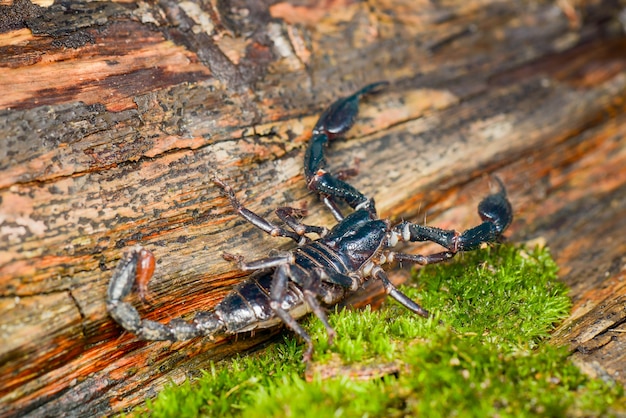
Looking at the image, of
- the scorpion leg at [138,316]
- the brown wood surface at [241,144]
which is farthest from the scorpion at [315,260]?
the brown wood surface at [241,144]

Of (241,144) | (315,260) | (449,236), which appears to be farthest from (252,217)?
(449,236)

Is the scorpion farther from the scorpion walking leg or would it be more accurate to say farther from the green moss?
the green moss

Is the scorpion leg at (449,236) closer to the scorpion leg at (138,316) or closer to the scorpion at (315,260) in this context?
the scorpion at (315,260)

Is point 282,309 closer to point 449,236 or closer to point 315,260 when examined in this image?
point 315,260

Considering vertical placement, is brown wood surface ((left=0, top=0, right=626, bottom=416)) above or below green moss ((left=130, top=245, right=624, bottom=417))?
above

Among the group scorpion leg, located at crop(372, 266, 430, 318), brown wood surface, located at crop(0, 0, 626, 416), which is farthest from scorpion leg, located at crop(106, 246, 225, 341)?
scorpion leg, located at crop(372, 266, 430, 318)

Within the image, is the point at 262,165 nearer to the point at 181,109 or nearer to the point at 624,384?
the point at 181,109
